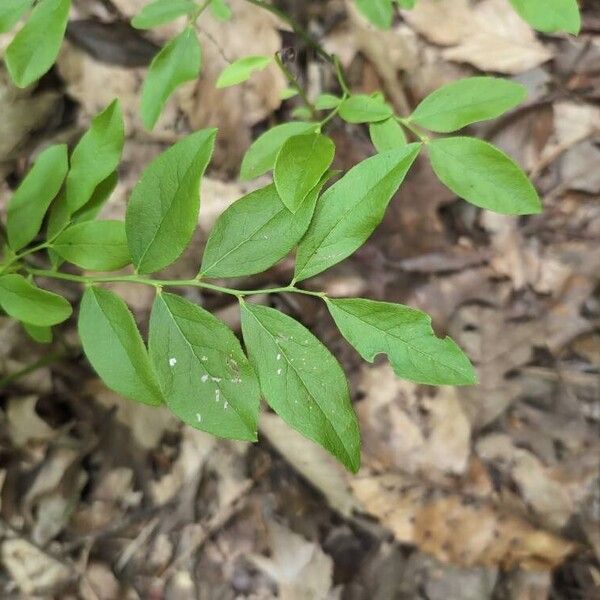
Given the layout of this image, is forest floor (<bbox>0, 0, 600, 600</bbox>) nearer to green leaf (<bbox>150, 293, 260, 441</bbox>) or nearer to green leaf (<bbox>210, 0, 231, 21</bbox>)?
green leaf (<bbox>210, 0, 231, 21</bbox>)

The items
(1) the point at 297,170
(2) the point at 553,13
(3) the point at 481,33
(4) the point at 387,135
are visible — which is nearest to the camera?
(1) the point at 297,170

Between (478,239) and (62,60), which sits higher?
(62,60)

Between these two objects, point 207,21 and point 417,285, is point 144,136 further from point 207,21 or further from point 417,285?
point 417,285

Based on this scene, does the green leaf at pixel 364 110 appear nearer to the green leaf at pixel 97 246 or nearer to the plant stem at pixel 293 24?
the plant stem at pixel 293 24

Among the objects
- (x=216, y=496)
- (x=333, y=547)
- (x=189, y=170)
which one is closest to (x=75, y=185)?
(x=189, y=170)

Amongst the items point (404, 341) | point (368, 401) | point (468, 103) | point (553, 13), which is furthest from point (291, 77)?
point (368, 401)

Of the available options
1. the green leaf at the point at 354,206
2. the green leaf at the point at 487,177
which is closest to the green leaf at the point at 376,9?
the green leaf at the point at 487,177

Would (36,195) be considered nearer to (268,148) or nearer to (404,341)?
(268,148)
